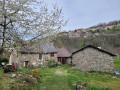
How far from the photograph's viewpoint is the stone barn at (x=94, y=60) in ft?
49.1

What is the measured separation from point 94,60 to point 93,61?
0.80 ft

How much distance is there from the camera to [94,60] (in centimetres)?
A: 1571

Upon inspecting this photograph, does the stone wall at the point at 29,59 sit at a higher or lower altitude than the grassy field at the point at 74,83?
higher

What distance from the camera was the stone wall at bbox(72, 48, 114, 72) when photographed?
1496 centimetres

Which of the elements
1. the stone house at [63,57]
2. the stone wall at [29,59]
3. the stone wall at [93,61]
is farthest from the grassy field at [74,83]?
the stone house at [63,57]

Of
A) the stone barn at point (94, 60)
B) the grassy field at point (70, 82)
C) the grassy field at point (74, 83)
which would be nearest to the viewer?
the grassy field at point (70, 82)

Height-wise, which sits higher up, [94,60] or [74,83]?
[94,60]

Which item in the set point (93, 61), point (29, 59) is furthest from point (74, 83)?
point (29, 59)

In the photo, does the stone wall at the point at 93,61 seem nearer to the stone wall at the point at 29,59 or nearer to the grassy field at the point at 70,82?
the grassy field at the point at 70,82

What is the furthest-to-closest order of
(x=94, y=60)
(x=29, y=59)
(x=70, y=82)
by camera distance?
1. (x=29, y=59)
2. (x=94, y=60)
3. (x=70, y=82)

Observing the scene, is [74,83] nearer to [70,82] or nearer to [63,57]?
[70,82]

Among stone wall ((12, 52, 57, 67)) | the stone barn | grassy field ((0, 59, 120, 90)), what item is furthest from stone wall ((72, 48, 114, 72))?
stone wall ((12, 52, 57, 67))

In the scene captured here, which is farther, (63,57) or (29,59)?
(63,57)

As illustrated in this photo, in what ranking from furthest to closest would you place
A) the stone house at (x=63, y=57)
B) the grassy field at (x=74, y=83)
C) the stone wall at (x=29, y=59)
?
the stone house at (x=63, y=57), the stone wall at (x=29, y=59), the grassy field at (x=74, y=83)
